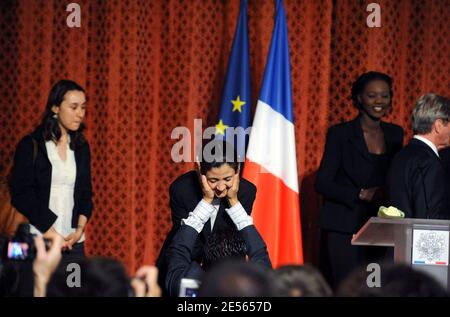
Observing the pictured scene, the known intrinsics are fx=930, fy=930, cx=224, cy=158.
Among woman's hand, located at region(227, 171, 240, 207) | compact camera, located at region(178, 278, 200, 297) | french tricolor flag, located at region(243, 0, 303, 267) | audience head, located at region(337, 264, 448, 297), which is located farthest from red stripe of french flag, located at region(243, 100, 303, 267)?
audience head, located at region(337, 264, 448, 297)

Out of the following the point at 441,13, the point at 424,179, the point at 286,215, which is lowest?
the point at 286,215

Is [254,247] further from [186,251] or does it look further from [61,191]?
[61,191]

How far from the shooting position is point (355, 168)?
5.10 m

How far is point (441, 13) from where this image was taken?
607 cm

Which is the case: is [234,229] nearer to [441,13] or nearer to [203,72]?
[203,72]

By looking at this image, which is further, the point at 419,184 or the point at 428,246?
the point at 419,184

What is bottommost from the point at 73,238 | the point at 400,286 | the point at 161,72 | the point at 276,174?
the point at 73,238

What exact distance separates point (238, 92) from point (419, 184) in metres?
1.72

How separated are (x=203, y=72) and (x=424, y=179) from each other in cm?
213

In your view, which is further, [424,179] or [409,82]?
[409,82]

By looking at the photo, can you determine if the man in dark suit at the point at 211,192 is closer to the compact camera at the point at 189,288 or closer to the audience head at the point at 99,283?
the compact camera at the point at 189,288

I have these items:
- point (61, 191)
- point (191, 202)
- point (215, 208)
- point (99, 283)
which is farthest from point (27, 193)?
point (99, 283)

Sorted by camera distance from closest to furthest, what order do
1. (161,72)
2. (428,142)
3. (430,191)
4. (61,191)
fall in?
(430,191) → (428,142) → (61,191) → (161,72)
